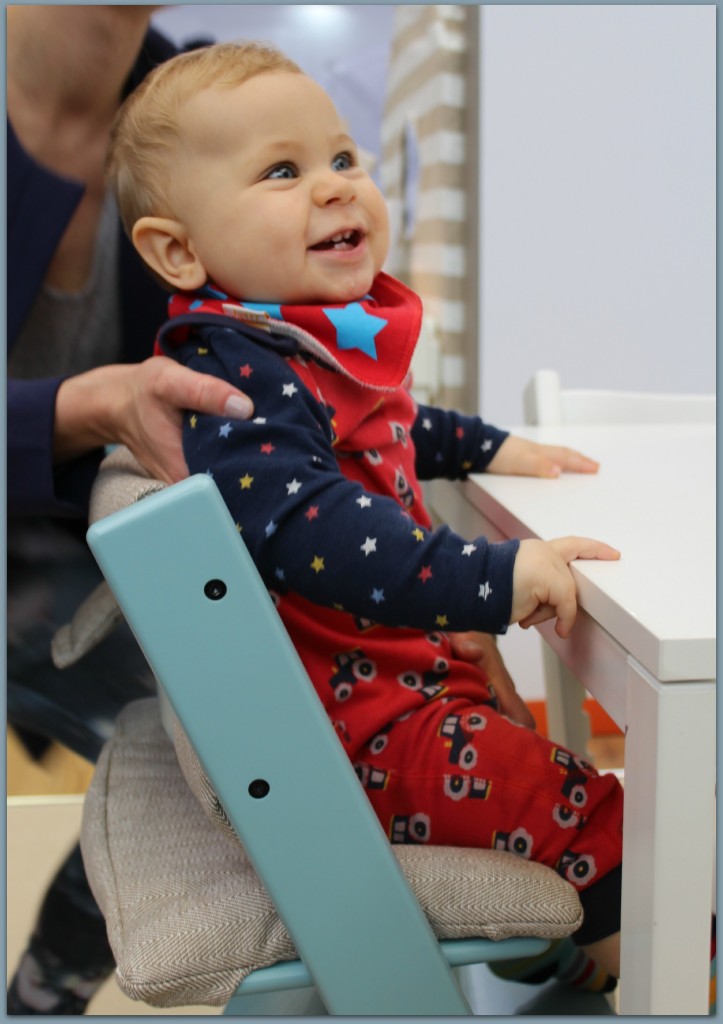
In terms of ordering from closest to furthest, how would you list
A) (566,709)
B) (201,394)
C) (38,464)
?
(201,394) < (38,464) < (566,709)

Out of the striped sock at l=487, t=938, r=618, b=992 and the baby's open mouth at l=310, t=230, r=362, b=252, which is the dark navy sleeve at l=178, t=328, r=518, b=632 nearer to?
the baby's open mouth at l=310, t=230, r=362, b=252

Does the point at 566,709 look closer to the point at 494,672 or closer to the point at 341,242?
the point at 494,672

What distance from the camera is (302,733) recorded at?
0.42 metres

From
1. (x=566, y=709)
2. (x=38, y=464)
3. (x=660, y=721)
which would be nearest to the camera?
(x=660, y=721)

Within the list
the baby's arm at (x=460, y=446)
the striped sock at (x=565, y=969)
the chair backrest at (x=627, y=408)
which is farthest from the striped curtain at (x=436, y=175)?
the striped sock at (x=565, y=969)

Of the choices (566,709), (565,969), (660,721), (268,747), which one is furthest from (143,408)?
(566,709)

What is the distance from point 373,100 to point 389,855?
158 centimetres

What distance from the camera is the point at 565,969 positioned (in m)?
0.74

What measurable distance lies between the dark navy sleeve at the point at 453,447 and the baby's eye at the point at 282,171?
252mm

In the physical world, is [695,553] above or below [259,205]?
below

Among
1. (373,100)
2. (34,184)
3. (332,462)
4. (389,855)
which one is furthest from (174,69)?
(373,100)

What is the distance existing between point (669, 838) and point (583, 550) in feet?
0.49

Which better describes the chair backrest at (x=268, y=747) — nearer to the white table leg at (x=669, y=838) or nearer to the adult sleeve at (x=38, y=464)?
the white table leg at (x=669, y=838)

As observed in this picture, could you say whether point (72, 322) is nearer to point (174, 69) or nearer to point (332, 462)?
point (174, 69)
